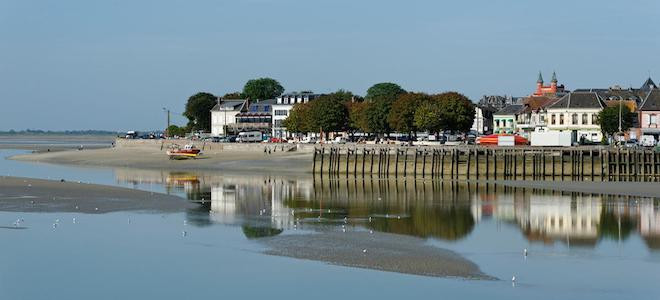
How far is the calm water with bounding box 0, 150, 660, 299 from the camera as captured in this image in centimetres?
2667

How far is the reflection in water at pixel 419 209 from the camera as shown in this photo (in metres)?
38.9

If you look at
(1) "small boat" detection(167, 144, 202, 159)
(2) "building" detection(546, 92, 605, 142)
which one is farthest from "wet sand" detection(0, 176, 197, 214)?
(2) "building" detection(546, 92, 605, 142)

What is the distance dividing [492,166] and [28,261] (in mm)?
45483

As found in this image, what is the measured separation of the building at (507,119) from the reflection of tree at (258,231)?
9299cm

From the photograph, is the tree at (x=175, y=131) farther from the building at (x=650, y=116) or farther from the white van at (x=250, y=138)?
the building at (x=650, y=116)

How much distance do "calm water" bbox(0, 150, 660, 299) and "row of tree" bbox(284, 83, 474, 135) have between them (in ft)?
154

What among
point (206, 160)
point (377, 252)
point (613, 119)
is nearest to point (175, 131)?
point (206, 160)

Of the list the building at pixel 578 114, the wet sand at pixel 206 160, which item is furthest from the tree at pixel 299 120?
the building at pixel 578 114

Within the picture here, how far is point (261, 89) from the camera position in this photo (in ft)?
593

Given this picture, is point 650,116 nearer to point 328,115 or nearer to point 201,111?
point 328,115

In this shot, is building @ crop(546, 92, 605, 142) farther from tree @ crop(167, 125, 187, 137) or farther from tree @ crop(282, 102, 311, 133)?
tree @ crop(167, 125, 187, 137)

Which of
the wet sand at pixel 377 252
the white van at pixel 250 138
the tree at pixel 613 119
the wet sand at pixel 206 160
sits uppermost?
the tree at pixel 613 119

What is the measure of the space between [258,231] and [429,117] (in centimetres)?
6577

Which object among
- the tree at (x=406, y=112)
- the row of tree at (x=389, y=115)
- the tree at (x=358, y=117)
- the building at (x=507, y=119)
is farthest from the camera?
the building at (x=507, y=119)
